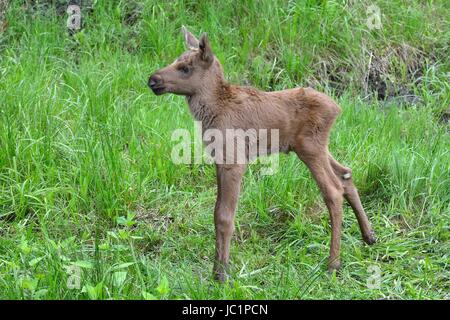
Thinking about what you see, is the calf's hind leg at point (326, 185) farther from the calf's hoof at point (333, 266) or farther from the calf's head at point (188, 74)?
the calf's head at point (188, 74)

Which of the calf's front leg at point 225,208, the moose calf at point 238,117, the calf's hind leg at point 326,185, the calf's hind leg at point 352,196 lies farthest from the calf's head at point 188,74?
the calf's hind leg at point 352,196

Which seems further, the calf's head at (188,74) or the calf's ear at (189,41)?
the calf's ear at (189,41)

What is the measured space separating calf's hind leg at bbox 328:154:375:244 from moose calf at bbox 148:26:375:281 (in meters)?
0.14

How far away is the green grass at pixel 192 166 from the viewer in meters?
5.74

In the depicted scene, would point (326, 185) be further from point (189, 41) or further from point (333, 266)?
point (189, 41)

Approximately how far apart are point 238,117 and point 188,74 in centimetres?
43

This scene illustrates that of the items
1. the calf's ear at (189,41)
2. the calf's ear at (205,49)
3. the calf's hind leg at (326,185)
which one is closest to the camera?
the calf's ear at (205,49)

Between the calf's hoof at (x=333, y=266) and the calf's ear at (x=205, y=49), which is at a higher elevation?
the calf's ear at (x=205, y=49)

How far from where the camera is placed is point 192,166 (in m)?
7.29

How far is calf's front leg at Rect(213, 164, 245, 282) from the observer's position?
18.8 feet

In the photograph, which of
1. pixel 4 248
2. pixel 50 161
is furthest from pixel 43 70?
pixel 4 248

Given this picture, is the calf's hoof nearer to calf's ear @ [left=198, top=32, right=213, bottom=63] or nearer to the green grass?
the green grass

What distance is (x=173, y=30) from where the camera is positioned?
9188mm
